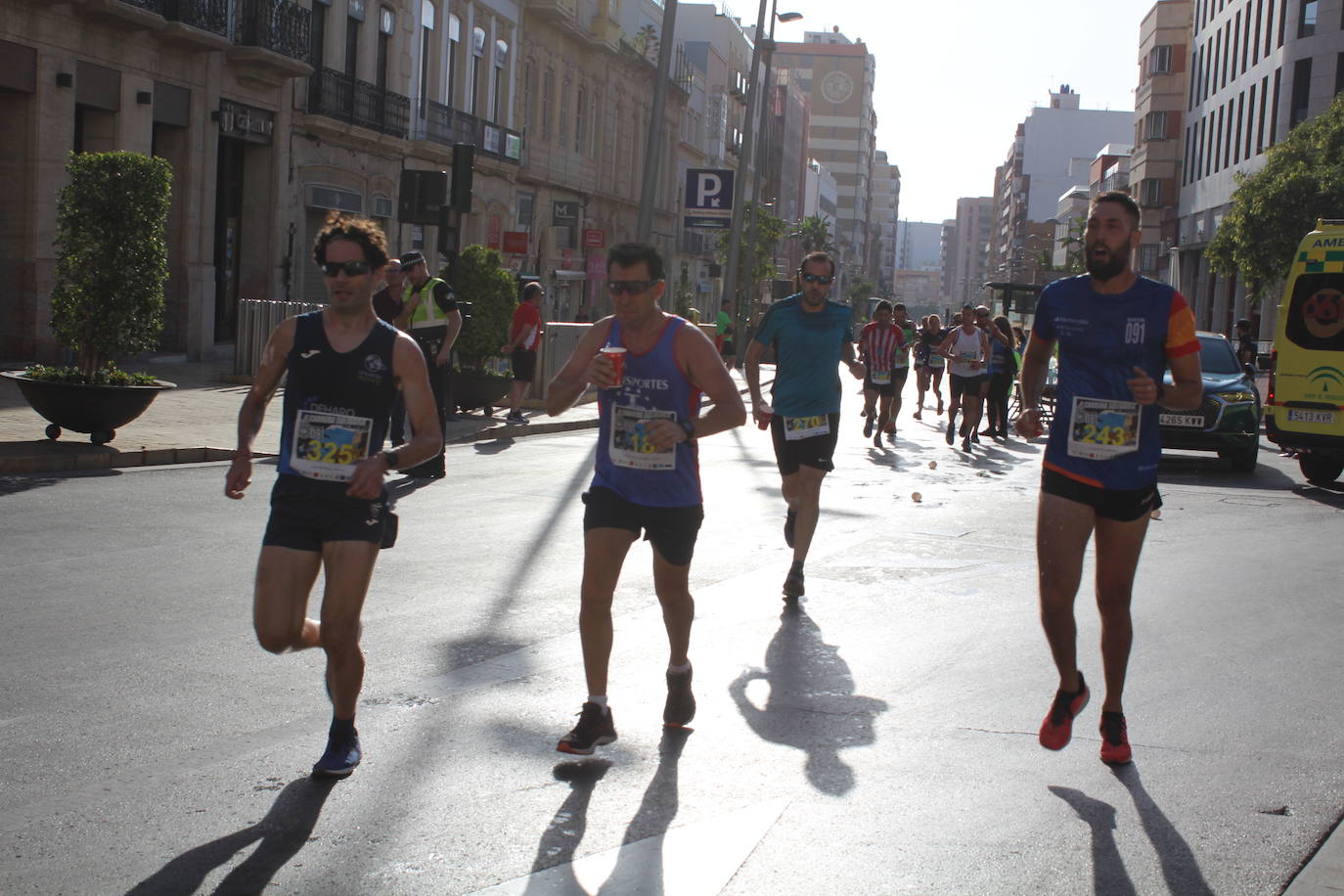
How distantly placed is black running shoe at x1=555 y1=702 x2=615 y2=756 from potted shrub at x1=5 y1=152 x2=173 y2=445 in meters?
8.89

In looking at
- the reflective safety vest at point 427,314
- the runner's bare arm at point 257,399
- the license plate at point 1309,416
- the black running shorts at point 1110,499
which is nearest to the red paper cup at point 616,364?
the runner's bare arm at point 257,399

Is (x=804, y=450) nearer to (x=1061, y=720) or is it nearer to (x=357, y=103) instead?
(x=1061, y=720)

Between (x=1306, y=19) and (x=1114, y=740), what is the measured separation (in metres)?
55.3

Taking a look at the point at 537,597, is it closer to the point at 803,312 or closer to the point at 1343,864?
the point at 803,312

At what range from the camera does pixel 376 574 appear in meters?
8.52

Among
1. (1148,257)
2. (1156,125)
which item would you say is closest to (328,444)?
(1156,125)

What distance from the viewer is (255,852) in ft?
13.5

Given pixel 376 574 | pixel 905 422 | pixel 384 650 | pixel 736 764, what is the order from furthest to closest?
pixel 905 422, pixel 376 574, pixel 384 650, pixel 736 764

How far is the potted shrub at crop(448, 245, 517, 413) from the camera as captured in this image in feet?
66.1

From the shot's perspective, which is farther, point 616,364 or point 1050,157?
point 1050,157

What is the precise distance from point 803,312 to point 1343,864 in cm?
517

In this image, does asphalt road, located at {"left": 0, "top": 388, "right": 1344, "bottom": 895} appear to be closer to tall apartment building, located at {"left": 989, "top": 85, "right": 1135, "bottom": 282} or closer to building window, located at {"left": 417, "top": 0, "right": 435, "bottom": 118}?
building window, located at {"left": 417, "top": 0, "right": 435, "bottom": 118}

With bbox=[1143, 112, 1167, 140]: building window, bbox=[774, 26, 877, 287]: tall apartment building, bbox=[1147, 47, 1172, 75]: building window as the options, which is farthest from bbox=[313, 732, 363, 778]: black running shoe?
bbox=[774, 26, 877, 287]: tall apartment building

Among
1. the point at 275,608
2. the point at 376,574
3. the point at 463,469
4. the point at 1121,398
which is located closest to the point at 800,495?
the point at 376,574
